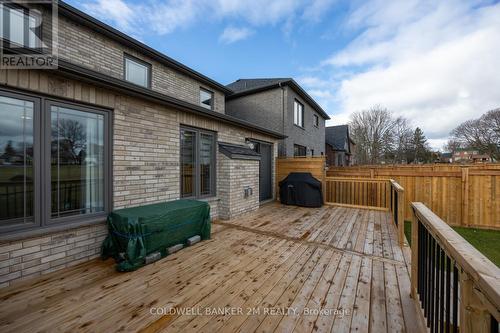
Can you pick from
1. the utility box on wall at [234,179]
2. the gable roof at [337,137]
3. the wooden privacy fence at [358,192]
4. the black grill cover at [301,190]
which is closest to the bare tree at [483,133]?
the gable roof at [337,137]

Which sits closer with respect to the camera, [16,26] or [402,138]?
[16,26]

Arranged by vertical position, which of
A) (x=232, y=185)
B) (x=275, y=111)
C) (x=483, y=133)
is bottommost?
(x=232, y=185)

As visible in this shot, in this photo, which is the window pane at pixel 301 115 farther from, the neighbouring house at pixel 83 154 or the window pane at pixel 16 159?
the window pane at pixel 16 159

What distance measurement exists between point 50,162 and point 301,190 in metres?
6.60

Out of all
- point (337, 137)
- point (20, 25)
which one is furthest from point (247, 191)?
point (337, 137)

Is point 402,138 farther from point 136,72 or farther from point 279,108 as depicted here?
point 136,72

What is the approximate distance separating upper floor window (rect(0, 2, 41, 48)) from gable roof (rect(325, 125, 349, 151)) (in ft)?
69.9

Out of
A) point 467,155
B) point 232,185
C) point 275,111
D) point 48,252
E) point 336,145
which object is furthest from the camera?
point 467,155

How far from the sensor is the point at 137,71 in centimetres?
717

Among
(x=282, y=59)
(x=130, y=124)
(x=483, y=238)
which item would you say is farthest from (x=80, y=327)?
(x=282, y=59)

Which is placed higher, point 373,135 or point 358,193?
point 373,135

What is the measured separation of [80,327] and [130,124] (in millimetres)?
2963

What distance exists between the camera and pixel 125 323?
6.53 feet

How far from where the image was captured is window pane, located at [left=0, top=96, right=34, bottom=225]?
8.61ft
